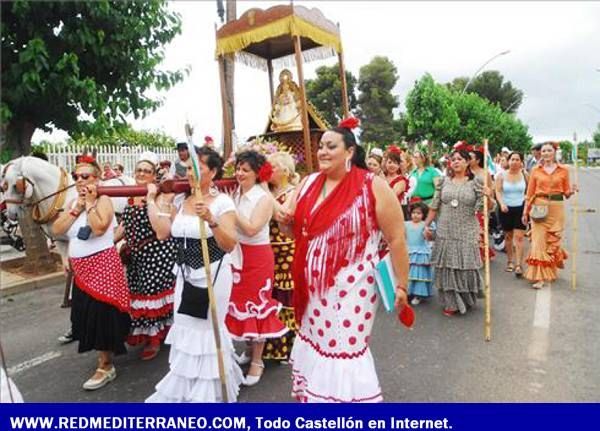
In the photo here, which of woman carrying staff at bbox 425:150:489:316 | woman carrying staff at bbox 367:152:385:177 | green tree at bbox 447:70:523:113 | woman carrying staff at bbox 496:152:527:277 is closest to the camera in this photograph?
woman carrying staff at bbox 425:150:489:316

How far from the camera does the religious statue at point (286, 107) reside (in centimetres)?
610

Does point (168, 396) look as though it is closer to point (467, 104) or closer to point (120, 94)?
point (120, 94)

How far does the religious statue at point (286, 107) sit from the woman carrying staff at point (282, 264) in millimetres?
2190

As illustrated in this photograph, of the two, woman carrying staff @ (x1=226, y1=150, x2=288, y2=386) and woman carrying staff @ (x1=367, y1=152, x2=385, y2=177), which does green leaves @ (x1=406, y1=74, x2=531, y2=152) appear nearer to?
woman carrying staff @ (x1=367, y1=152, x2=385, y2=177)

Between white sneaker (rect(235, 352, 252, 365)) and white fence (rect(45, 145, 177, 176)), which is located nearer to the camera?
white sneaker (rect(235, 352, 252, 365))

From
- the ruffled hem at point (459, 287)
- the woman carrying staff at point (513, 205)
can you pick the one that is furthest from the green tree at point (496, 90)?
the ruffled hem at point (459, 287)

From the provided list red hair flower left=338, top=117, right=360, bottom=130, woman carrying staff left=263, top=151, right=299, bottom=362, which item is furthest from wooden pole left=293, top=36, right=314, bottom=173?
red hair flower left=338, top=117, right=360, bottom=130

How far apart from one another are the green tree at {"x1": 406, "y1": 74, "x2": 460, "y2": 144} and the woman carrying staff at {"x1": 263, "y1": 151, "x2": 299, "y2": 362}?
2509 cm

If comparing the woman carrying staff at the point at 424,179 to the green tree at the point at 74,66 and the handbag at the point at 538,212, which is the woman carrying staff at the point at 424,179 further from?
the green tree at the point at 74,66

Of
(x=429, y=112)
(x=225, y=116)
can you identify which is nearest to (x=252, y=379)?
(x=225, y=116)

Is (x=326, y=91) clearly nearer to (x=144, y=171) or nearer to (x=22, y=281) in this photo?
(x=22, y=281)

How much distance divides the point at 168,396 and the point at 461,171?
3.75 metres

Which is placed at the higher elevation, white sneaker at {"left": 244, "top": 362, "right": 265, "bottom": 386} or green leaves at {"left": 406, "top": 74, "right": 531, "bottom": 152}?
green leaves at {"left": 406, "top": 74, "right": 531, "bottom": 152}

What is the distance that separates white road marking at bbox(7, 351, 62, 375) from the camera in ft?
13.0
